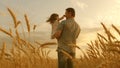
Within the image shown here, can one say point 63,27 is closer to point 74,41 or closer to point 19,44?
point 74,41

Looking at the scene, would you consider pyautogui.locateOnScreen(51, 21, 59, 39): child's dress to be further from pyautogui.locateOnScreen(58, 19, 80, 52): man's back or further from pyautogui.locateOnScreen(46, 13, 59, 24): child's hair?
pyautogui.locateOnScreen(58, 19, 80, 52): man's back

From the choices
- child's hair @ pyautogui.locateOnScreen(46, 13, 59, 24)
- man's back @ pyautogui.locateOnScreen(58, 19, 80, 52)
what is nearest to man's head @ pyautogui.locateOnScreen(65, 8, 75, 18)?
man's back @ pyautogui.locateOnScreen(58, 19, 80, 52)

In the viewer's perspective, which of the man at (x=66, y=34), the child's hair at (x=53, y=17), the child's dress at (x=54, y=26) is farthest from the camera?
the child's hair at (x=53, y=17)

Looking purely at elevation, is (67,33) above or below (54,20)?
below

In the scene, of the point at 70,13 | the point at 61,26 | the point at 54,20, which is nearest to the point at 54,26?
the point at 54,20

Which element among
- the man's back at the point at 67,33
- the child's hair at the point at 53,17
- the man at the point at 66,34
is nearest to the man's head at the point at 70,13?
the man at the point at 66,34

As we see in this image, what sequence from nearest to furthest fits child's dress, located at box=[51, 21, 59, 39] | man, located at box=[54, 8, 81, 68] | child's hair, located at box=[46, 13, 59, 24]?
man, located at box=[54, 8, 81, 68], child's dress, located at box=[51, 21, 59, 39], child's hair, located at box=[46, 13, 59, 24]

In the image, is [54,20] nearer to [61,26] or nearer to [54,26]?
[54,26]

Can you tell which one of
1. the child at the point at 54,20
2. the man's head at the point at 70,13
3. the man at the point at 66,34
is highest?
the man's head at the point at 70,13

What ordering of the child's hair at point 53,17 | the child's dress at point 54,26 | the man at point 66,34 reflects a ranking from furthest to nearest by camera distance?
the child's hair at point 53,17 → the child's dress at point 54,26 → the man at point 66,34

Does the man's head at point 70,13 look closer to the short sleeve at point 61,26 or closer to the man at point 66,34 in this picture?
the man at point 66,34

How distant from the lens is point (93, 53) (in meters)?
4.82

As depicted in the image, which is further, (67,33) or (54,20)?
(54,20)

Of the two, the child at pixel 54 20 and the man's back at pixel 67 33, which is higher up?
the child at pixel 54 20
